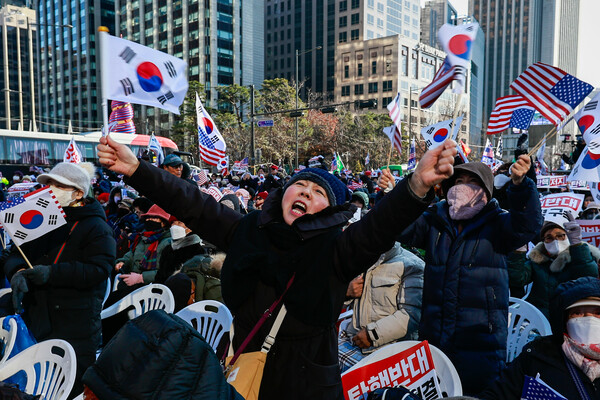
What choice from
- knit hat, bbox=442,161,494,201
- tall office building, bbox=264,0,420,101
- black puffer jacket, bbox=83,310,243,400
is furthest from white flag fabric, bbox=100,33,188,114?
tall office building, bbox=264,0,420,101

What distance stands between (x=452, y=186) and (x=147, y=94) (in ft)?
7.21

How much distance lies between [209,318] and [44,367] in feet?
4.27

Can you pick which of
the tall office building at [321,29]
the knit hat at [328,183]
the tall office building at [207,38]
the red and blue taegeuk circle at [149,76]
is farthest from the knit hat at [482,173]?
the tall office building at [321,29]

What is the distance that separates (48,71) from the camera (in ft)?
318

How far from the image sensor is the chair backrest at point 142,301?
4.00 m

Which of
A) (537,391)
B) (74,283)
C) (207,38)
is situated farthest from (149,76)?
(207,38)

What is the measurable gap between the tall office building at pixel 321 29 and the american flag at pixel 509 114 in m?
78.5

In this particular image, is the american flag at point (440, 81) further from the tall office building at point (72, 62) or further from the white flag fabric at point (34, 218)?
the tall office building at point (72, 62)

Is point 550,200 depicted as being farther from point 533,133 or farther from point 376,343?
point 533,133

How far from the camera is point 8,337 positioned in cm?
304

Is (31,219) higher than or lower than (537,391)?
higher

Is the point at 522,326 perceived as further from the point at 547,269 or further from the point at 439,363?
the point at 439,363

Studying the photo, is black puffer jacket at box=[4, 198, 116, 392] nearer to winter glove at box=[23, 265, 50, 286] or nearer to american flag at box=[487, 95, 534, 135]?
winter glove at box=[23, 265, 50, 286]

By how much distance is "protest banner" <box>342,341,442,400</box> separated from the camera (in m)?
2.37
